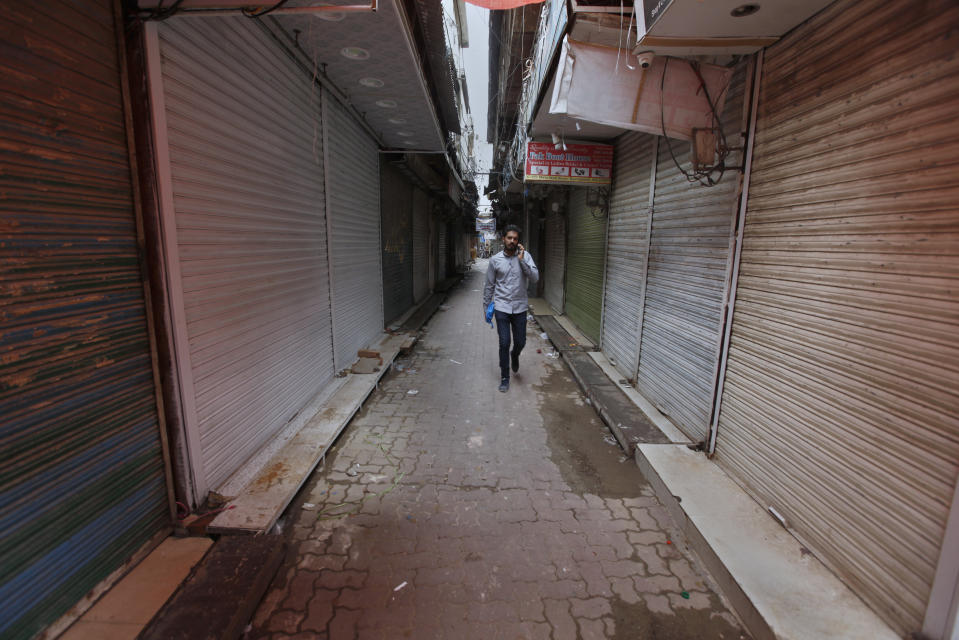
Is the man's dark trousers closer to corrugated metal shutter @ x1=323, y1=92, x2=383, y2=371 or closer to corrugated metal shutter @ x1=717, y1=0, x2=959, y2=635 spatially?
corrugated metal shutter @ x1=323, y1=92, x2=383, y2=371

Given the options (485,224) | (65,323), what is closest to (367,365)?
(65,323)

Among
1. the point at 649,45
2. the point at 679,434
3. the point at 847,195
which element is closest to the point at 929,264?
the point at 847,195

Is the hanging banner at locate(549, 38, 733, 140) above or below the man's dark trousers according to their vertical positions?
above

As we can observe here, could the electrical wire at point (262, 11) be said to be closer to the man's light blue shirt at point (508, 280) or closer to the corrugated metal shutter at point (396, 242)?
the man's light blue shirt at point (508, 280)

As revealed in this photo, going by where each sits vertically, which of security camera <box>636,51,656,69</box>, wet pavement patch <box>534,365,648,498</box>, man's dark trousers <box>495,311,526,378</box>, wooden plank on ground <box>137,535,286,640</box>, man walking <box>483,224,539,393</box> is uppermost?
security camera <box>636,51,656,69</box>

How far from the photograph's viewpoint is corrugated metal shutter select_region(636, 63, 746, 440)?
3609 mm

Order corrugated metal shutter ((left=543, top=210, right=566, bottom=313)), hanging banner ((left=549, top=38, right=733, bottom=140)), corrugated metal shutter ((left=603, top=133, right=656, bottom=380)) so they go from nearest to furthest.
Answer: hanging banner ((left=549, top=38, right=733, bottom=140))
corrugated metal shutter ((left=603, top=133, right=656, bottom=380))
corrugated metal shutter ((left=543, top=210, right=566, bottom=313))

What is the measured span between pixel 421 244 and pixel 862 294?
1288 centimetres

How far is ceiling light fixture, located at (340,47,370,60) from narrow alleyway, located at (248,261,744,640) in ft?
13.2

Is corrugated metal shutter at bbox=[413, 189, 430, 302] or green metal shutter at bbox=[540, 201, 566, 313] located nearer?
green metal shutter at bbox=[540, 201, 566, 313]

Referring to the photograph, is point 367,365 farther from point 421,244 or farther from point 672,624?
point 421,244

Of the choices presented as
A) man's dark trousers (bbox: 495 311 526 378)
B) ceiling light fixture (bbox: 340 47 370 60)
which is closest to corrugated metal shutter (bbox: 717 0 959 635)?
man's dark trousers (bbox: 495 311 526 378)

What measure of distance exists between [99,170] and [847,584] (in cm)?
473

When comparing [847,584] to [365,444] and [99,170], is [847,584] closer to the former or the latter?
[365,444]
